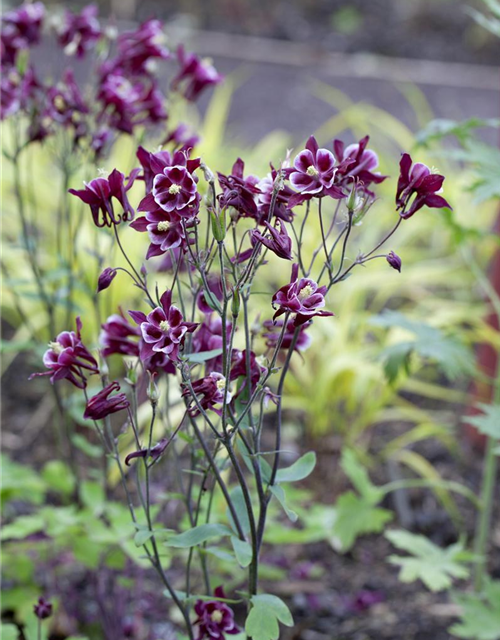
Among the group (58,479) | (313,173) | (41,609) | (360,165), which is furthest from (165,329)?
(58,479)

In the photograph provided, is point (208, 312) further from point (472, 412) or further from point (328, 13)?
point (328, 13)

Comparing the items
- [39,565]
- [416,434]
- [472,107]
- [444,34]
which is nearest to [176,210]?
[39,565]

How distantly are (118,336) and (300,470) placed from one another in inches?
14.1

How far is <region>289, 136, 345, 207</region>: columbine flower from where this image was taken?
980mm

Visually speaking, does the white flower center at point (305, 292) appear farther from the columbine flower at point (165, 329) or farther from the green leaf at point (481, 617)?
the green leaf at point (481, 617)

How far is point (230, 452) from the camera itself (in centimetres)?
99

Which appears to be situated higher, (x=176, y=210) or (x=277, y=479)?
(x=176, y=210)

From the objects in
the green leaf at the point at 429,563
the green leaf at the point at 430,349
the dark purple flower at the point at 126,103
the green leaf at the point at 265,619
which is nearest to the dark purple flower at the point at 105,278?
the green leaf at the point at 265,619

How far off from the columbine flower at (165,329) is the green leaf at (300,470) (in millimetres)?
305

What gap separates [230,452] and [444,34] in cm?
812

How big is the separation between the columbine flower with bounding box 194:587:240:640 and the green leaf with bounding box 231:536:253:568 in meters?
0.17

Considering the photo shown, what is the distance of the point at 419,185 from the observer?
3.39 ft

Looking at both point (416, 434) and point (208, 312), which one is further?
point (416, 434)

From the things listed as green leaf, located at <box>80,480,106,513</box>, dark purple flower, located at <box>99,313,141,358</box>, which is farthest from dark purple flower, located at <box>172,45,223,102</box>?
green leaf, located at <box>80,480,106,513</box>
